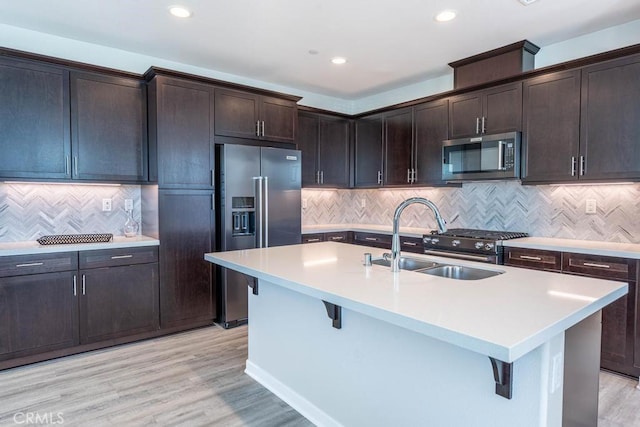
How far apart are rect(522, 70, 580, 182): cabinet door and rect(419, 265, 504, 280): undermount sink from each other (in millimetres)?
1746

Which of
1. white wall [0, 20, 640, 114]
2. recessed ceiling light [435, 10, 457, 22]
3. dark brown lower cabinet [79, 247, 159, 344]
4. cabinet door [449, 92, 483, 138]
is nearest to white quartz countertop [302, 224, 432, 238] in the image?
cabinet door [449, 92, 483, 138]

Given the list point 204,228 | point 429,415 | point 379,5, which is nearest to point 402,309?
point 429,415

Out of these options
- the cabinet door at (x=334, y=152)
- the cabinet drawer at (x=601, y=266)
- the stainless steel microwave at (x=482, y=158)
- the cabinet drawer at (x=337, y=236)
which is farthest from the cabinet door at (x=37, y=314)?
the cabinet drawer at (x=601, y=266)

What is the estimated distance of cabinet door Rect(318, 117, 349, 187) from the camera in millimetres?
4973

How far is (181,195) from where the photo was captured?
11.7 feet

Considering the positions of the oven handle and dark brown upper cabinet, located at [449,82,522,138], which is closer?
the oven handle

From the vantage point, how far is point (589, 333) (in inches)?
64.6

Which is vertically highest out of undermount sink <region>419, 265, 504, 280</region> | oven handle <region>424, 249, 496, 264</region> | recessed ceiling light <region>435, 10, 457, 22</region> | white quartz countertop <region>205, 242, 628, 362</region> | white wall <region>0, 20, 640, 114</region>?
recessed ceiling light <region>435, 10, 457, 22</region>

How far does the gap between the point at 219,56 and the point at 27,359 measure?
3114 millimetres

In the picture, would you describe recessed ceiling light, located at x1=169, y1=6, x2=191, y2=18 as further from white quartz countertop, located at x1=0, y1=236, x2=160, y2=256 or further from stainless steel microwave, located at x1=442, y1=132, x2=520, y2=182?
stainless steel microwave, located at x1=442, y1=132, x2=520, y2=182

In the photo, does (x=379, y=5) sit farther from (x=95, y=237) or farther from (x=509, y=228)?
(x=95, y=237)

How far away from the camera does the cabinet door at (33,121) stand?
2959mm

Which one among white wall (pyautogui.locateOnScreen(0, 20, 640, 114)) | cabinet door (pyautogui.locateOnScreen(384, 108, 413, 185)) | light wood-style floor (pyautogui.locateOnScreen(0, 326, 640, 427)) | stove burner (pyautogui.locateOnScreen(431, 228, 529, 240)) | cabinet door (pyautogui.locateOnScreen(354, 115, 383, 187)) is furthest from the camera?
cabinet door (pyautogui.locateOnScreen(354, 115, 383, 187))

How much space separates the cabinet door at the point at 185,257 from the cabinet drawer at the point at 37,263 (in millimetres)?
711
